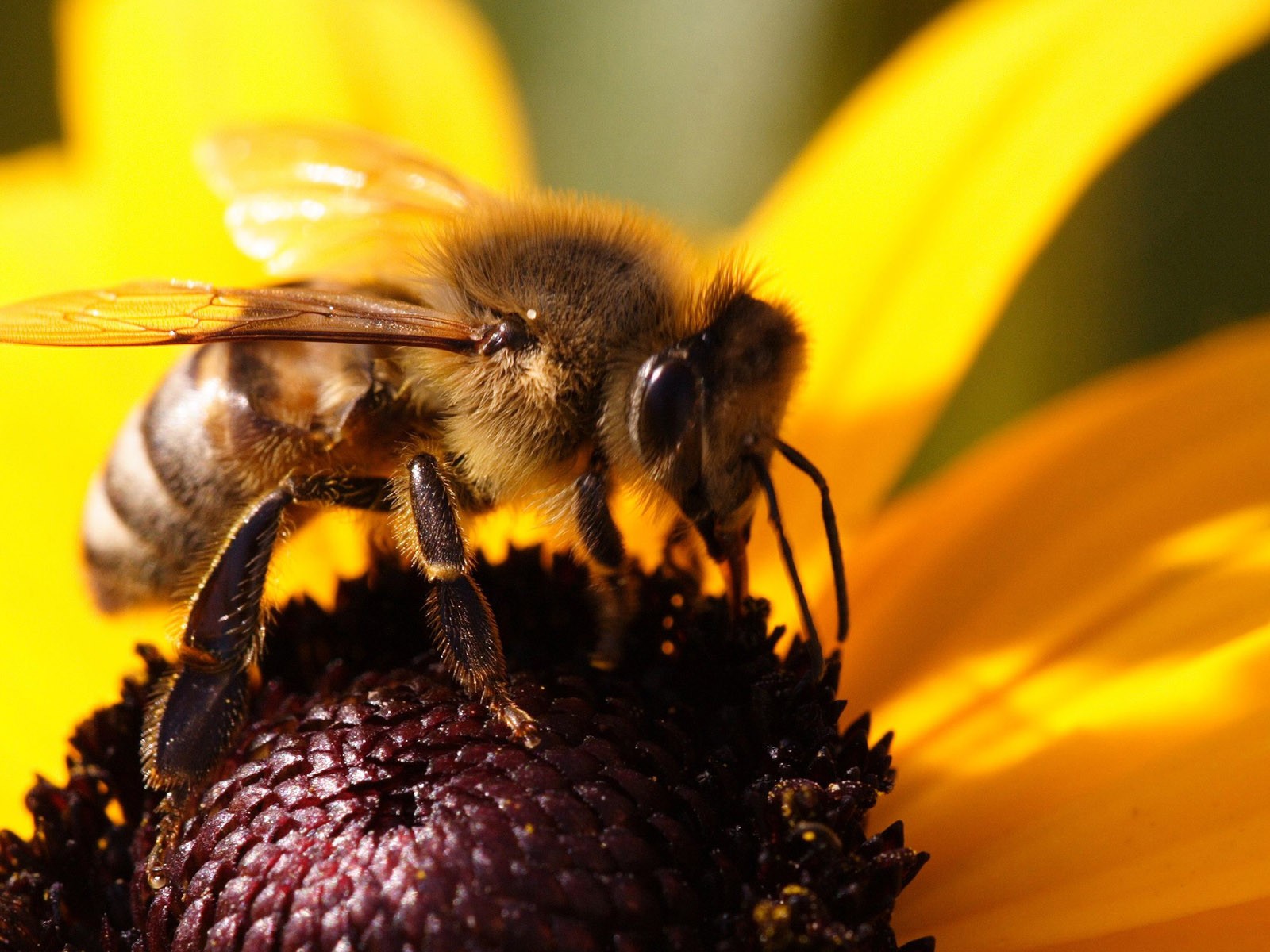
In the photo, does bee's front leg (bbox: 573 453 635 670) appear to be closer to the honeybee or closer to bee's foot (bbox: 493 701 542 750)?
the honeybee

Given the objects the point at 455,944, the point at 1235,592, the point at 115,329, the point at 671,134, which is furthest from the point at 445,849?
the point at 671,134

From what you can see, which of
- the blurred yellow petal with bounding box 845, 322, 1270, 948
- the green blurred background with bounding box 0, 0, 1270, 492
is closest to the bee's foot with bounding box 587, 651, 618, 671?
the blurred yellow petal with bounding box 845, 322, 1270, 948

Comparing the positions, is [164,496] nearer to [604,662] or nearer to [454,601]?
[454,601]

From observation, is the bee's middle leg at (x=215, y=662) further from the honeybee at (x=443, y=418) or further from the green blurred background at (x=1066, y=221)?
the green blurred background at (x=1066, y=221)

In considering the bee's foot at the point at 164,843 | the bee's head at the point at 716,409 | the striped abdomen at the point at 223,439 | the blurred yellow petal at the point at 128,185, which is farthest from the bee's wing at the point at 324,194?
the bee's foot at the point at 164,843

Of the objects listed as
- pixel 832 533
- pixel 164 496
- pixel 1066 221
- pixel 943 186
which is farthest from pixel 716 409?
pixel 1066 221

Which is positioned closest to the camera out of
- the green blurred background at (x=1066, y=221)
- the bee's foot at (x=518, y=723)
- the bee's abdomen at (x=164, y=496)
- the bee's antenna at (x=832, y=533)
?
the bee's foot at (x=518, y=723)
